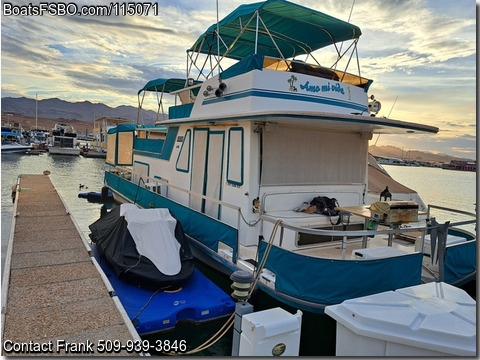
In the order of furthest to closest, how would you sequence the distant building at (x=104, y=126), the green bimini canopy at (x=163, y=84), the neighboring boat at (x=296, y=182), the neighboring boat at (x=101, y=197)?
1. the distant building at (x=104, y=126)
2. the neighboring boat at (x=101, y=197)
3. the green bimini canopy at (x=163, y=84)
4. the neighboring boat at (x=296, y=182)

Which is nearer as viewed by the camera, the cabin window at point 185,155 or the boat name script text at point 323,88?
the boat name script text at point 323,88

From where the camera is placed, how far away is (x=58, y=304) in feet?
13.4

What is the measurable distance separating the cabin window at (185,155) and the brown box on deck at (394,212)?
4668 millimetres

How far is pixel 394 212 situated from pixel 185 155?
16.7 ft

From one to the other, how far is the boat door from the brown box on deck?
10.1 ft

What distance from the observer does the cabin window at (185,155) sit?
26.4 feet

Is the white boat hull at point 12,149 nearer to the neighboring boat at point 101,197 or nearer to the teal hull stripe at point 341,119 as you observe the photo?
the neighboring boat at point 101,197

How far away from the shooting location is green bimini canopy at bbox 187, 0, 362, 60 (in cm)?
649

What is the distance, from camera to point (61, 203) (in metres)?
10.1

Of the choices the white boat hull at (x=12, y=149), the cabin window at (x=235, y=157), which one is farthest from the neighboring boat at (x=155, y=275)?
the white boat hull at (x=12, y=149)

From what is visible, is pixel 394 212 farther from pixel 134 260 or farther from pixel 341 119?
pixel 134 260

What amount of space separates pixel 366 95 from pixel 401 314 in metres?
4.99

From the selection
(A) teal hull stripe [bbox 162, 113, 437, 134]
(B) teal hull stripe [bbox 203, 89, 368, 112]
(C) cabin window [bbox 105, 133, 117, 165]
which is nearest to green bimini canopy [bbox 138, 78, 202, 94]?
(C) cabin window [bbox 105, 133, 117, 165]

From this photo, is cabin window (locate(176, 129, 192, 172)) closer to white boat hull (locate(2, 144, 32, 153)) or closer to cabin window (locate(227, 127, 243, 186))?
cabin window (locate(227, 127, 243, 186))
